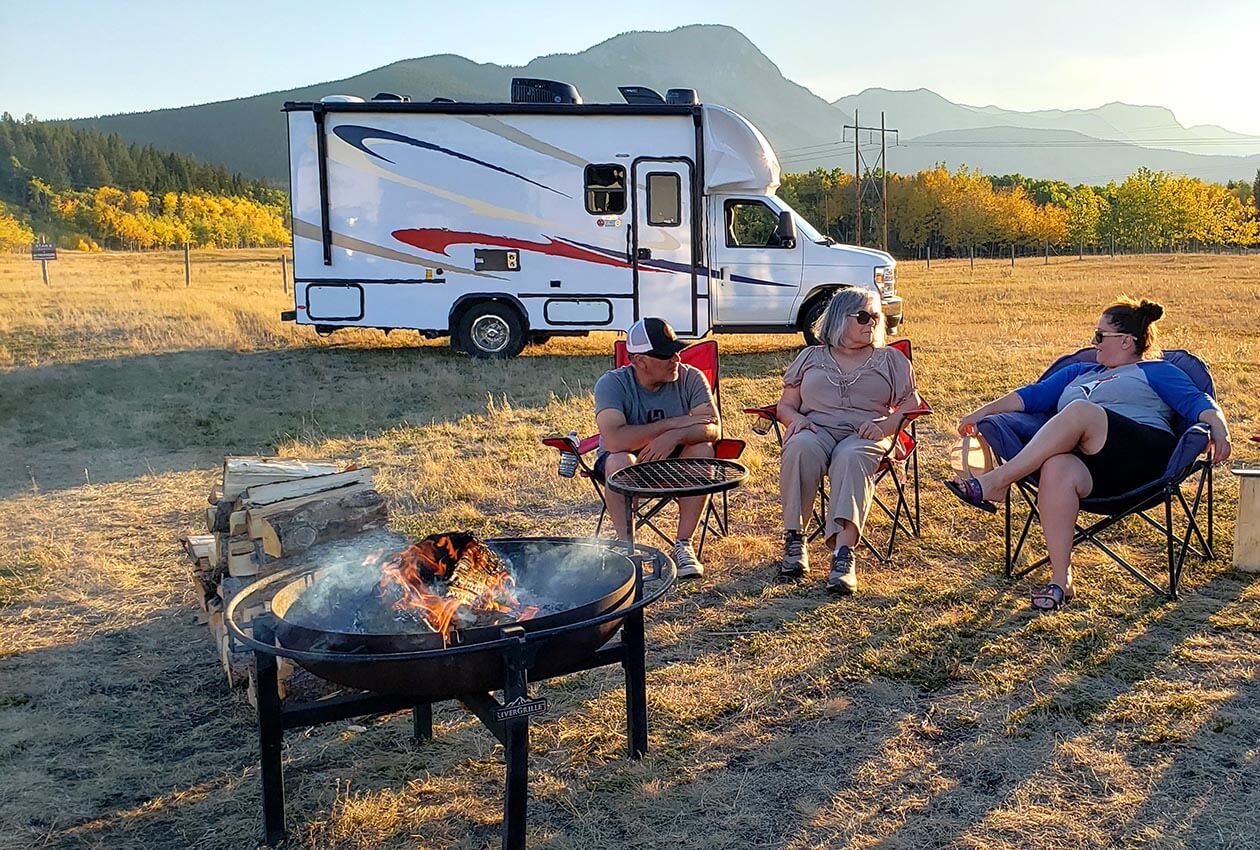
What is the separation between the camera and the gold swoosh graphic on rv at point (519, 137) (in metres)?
9.56

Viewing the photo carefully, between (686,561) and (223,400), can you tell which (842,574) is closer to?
(686,561)

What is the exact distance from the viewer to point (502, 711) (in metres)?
2.07

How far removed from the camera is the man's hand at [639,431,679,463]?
382 cm

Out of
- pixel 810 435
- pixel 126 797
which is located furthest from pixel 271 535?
pixel 810 435

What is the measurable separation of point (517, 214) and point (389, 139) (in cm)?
138

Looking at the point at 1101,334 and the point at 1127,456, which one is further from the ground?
the point at 1101,334

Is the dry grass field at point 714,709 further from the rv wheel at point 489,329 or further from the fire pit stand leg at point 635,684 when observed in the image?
the rv wheel at point 489,329

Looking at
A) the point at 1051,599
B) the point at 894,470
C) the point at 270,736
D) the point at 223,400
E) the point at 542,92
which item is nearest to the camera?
the point at 270,736

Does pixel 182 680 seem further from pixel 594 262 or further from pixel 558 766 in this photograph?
pixel 594 262

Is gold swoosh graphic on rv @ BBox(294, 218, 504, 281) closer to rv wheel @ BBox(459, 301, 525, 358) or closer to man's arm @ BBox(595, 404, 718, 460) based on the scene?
rv wheel @ BBox(459, 301, 525, 358)

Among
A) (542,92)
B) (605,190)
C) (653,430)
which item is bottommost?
(653,430)

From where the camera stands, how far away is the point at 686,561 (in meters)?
3.94

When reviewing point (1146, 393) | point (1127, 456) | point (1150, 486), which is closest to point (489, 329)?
point (1146, 393)

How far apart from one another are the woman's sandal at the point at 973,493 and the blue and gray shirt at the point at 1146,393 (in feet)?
1.77
